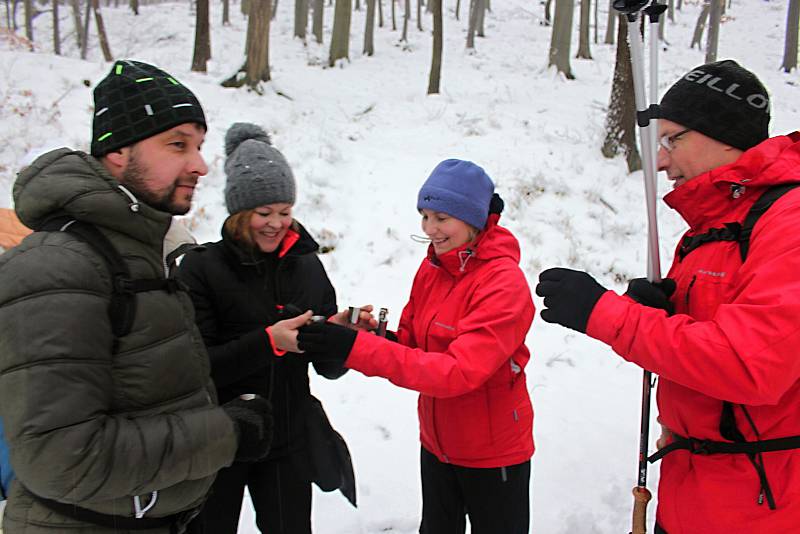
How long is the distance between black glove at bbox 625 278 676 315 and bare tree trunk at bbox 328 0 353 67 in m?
17.6

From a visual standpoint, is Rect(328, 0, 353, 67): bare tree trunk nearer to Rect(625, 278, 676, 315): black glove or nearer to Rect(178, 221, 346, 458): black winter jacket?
Rect(178, 221, 346, 458): black winter jacket

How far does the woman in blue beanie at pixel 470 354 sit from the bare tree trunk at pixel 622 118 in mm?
8315

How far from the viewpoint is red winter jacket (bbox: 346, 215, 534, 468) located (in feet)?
7.44

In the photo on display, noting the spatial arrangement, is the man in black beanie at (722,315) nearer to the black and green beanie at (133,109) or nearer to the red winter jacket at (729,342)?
the red winter jacket at (729,342)

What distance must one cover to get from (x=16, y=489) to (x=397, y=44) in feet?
84.7

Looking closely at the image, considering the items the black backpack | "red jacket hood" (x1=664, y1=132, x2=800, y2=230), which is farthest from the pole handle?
"red jacket hood" (x1=664, y1=132, x2=800, y2=230)

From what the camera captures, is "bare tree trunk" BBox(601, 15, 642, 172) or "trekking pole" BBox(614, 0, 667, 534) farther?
"bare tree trunk" BBox(601, 15, 642, 172)

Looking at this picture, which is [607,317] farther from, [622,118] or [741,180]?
[622,118]

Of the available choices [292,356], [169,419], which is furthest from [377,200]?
[169,419]

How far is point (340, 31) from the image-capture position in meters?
18.0

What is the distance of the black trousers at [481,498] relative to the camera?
8.38 ft

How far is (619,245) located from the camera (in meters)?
8.06

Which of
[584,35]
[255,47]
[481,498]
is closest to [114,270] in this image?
[481,498]

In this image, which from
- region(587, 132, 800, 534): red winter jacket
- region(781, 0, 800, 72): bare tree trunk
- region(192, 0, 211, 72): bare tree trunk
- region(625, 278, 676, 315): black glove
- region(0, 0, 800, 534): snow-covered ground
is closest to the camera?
region(587, 132, 800, 534): red winter jacket
